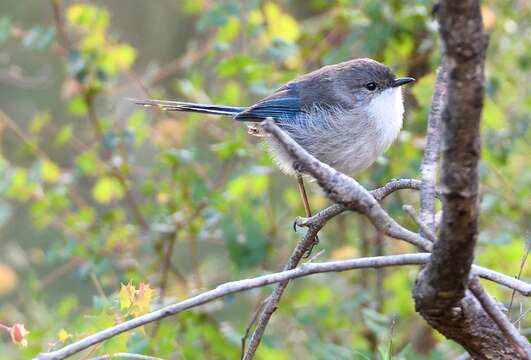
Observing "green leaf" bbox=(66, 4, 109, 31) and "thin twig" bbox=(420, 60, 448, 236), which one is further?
"green leaf" bbox=(66, 4, 109, 31)

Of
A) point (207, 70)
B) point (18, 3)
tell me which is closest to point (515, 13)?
point (207, 70)

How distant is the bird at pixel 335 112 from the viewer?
3.23m

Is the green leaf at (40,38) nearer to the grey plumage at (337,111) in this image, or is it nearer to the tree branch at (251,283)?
the grey plumage at (337,111)

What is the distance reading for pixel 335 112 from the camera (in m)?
3.41

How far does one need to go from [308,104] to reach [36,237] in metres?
4.20

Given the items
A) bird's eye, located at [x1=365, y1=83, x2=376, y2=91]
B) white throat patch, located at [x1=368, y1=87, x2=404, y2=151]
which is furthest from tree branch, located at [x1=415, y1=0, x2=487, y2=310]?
bird's eye, located at [x1=365, y1=83, x2=376, y2=91]

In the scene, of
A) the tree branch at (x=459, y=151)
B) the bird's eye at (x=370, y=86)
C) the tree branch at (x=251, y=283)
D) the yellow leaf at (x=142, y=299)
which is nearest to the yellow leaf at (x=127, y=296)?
the yellow leaf at (x=142, y=299)

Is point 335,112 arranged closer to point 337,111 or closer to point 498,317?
point 337,111

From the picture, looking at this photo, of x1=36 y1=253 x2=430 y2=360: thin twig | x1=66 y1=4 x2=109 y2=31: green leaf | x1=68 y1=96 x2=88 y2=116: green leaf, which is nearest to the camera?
x1=36 y1=253 x2=430 y2=360: thin twig

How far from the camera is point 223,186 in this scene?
14.0ft

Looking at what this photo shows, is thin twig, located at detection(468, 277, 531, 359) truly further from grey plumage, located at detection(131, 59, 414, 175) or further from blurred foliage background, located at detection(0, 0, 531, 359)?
blurred foliage background, located at detection(0, 0, 531, 359)

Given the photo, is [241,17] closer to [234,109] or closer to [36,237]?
[234,109]

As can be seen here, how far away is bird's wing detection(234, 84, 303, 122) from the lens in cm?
338

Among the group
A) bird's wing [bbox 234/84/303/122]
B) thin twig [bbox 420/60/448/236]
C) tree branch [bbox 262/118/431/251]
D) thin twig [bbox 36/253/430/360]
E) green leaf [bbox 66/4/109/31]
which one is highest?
green leaf [bbox 66/4/109/31]
